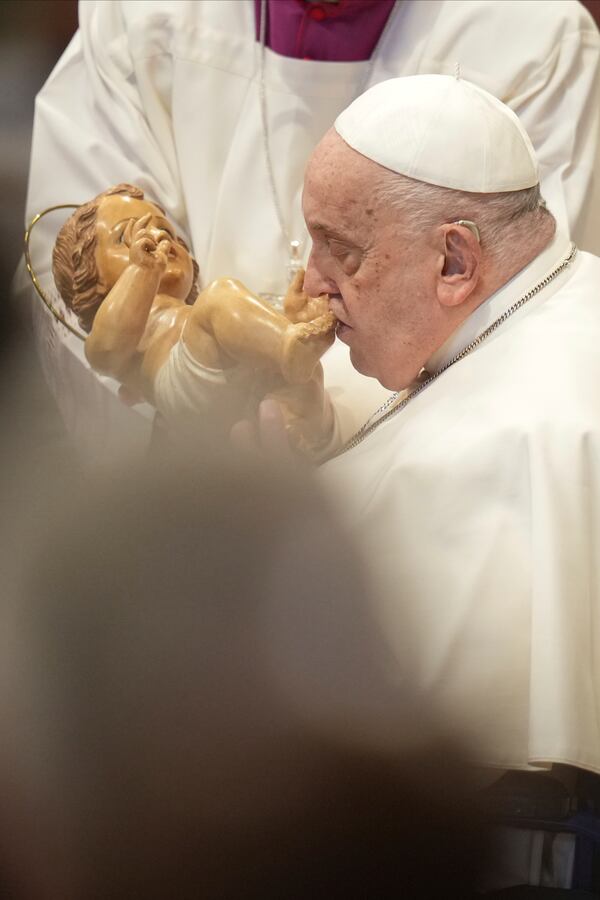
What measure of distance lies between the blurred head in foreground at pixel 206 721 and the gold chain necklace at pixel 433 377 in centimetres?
157

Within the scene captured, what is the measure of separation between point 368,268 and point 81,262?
898 mm

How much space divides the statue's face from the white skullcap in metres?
0.72


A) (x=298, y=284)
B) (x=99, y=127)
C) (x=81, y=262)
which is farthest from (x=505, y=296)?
(x=99, y=127)

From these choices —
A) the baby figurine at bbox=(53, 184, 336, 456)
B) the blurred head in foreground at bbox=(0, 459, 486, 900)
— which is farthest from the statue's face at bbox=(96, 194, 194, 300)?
the blurred head in foreground at bbox=(0, 459, 486, 900)

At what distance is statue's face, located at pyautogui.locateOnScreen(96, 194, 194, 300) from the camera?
3.21 m

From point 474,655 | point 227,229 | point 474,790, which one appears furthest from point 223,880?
point 227,229

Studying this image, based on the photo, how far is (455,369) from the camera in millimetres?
2756

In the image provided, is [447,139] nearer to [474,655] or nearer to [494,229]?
[494,229]

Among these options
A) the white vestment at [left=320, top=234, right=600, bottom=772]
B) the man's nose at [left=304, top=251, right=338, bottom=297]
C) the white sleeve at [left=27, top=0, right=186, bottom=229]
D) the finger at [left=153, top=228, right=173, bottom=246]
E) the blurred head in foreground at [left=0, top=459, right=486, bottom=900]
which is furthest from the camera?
the white sleeve at [left=27, top=0, right=186, bottom=229]

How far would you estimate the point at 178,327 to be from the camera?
316cm

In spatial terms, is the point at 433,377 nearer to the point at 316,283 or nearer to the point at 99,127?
the point at 316,283

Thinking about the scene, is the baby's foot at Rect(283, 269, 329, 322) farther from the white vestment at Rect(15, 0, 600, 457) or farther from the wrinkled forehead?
the white vestment at Rect(15, 0, 600, 457)

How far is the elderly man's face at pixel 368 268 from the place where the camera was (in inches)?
105

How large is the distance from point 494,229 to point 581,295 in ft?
0.85
